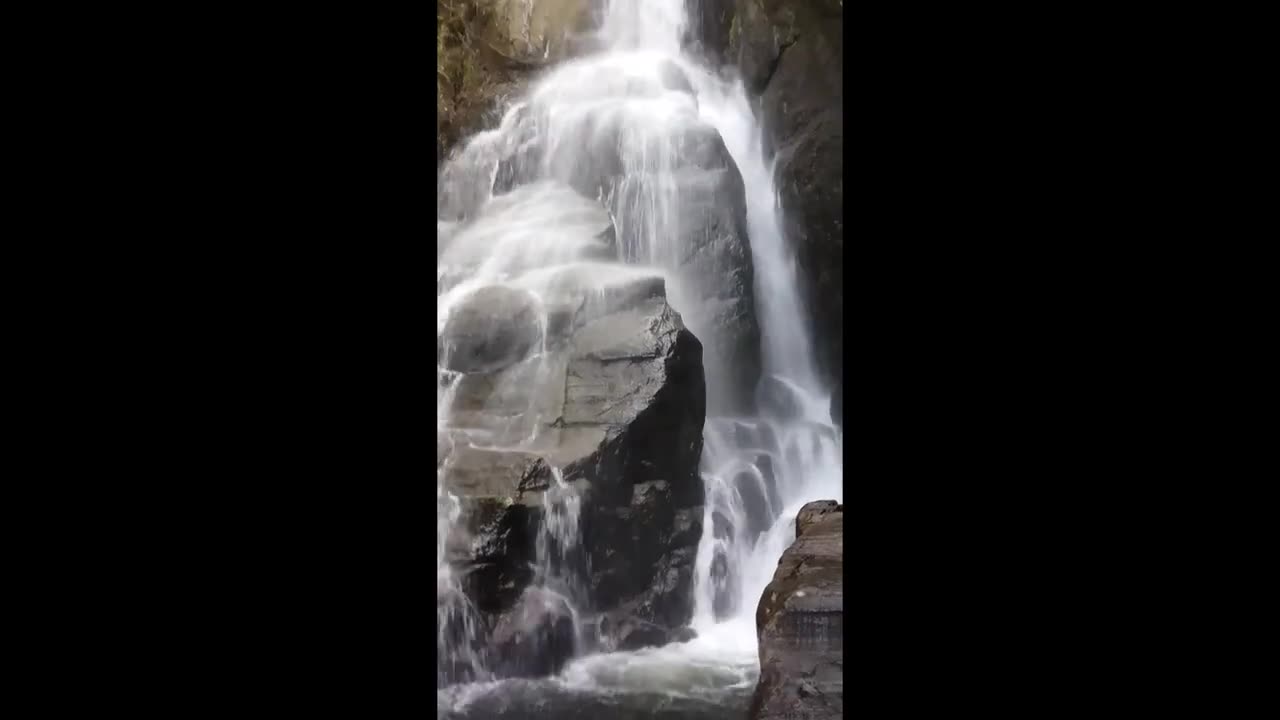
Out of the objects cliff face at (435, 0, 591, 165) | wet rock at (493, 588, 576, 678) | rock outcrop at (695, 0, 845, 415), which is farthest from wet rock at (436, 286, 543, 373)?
rock outcrop at (695, 0, 845, 415)

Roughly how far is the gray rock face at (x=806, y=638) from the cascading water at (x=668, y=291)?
6.2 inches

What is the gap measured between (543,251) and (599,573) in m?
1.40

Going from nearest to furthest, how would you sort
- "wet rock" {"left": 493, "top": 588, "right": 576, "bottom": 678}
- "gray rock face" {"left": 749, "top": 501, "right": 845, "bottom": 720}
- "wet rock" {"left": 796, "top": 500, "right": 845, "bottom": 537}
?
"gray rock face" {"left": 749, "top": 501, "right": 845, "bottom": 720} → "wet rock" {"left": 493, "top": 588, "right": 576, "bottom": 678} → "wet rock" {"left": 796, "top": 500, "right": 845, "bottom": 537}

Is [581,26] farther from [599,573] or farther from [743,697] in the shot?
[743,697]

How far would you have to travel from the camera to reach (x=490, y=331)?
3.94m

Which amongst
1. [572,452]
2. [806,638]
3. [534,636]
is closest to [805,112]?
[572,452]

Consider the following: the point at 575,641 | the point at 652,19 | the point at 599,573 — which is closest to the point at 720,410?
the point at 599,573

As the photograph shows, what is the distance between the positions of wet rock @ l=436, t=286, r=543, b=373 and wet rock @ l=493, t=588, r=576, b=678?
3.25ft

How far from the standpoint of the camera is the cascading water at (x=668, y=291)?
3.85 meters

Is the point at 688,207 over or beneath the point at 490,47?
beneath

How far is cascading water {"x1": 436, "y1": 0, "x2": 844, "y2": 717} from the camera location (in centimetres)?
385

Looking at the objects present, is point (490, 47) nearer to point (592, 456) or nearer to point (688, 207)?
point (688, 207)

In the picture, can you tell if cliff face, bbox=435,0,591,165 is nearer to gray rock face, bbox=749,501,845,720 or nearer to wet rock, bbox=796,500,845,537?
wet rock, bbox=796,500,845,537

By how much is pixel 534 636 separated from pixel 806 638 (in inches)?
44.5
